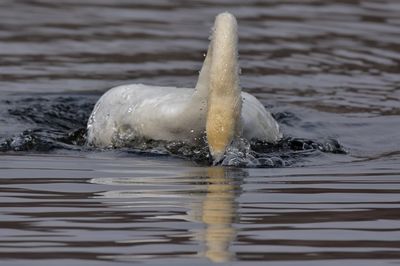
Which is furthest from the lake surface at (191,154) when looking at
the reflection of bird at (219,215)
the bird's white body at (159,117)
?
the bird's white body at (159,117)

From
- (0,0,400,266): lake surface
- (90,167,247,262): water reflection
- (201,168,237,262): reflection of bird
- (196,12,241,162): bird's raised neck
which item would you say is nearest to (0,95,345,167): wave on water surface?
(0,0,400,266): lake surface

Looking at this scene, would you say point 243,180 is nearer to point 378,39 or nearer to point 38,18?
point 378,39

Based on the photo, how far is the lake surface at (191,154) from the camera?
629 centimetres

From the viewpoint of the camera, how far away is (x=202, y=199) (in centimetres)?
761

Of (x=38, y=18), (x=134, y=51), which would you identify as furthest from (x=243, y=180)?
(x=38, y=18)

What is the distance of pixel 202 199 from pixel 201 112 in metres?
2.19

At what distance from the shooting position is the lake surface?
6289mm

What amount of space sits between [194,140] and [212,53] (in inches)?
27.4

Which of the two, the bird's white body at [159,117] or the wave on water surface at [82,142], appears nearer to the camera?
the wave on water surface at [82,142]

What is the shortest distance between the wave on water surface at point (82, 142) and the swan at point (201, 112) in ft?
0.26

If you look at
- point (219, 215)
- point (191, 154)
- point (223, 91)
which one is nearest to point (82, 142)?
point (191, 154)

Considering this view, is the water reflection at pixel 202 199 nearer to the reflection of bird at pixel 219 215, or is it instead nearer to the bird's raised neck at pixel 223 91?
the reflection of bird at pixel 219 215

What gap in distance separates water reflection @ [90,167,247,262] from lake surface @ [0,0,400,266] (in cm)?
1

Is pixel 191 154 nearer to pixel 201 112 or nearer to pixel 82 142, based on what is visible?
pixel 201 112
